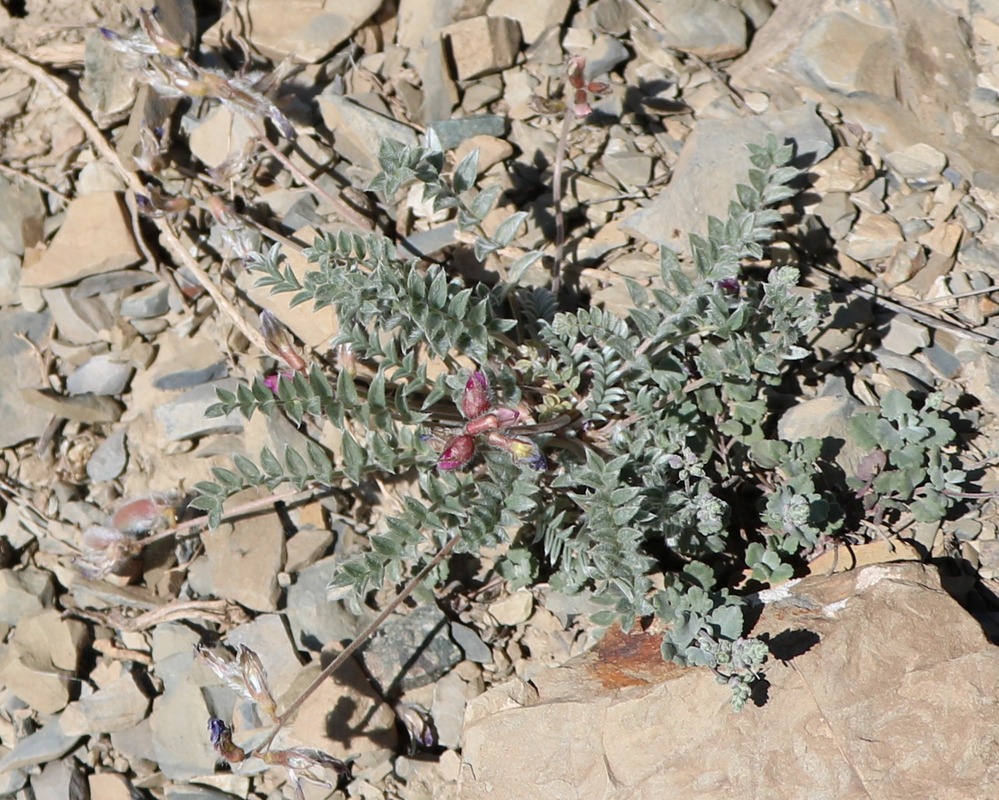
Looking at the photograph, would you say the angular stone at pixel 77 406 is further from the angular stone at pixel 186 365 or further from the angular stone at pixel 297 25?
the angular stone at pixel 297 25

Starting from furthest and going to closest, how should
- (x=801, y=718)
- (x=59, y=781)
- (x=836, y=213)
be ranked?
(x=836, y=213) → (x=59, y=781) → (x=801, y=718)

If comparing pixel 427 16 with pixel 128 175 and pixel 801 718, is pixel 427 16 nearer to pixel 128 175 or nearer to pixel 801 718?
pixel 128 175

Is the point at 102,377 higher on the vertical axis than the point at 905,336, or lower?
lower

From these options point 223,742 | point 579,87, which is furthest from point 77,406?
point 579,87

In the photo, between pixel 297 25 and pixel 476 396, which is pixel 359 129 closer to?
pixel 297 25

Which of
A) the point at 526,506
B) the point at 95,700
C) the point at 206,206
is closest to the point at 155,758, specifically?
the point at 95,700

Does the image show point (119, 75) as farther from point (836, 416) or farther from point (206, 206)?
point (836, 416)

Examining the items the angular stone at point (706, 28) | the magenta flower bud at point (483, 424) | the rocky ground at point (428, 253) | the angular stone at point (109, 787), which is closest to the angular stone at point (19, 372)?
the rocky ground at point (428, 253)

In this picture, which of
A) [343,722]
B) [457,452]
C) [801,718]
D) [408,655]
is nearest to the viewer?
[801,718]

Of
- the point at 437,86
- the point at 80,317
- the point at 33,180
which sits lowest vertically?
the point at 80,317

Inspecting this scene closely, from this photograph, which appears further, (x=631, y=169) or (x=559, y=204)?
(x=631, y=169)
